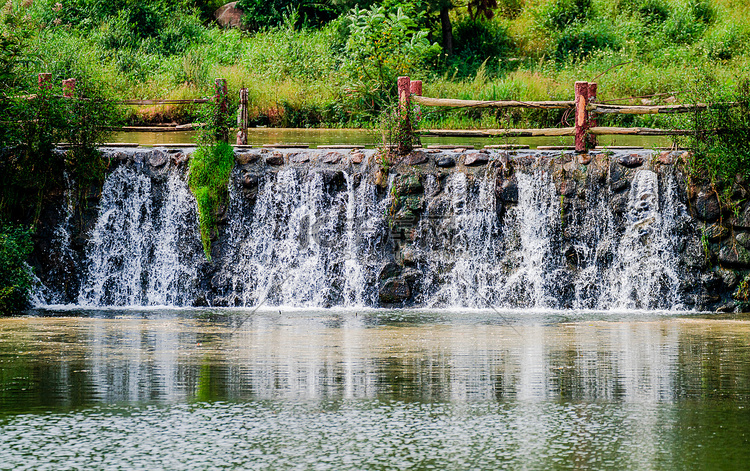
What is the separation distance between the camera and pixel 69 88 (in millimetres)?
15562

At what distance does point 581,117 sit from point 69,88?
25.9 feet

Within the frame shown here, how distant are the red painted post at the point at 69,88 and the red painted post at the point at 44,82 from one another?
339mm

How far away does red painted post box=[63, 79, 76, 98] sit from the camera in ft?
50.8

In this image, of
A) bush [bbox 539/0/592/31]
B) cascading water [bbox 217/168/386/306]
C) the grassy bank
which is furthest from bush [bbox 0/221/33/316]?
bush [bbox 539/0/592/31]

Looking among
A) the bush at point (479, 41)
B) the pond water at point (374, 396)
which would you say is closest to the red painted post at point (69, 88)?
the pond water at point (374, 396)

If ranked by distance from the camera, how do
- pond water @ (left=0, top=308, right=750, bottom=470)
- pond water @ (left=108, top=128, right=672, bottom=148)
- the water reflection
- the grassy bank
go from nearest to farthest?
pond water @ (left=0, top=308, right=750, bottom=470), the water reflection, pond water @ (left=108, top=128, right=672, bottom=148), the grassy bank

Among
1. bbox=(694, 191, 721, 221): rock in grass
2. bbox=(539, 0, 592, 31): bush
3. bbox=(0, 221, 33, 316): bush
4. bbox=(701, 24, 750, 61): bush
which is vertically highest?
bbox=(539, 0, 592, 31): bush

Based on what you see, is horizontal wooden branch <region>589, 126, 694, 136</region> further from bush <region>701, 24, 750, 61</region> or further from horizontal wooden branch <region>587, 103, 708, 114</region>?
bush <region>701, 24, 750, 61</region>

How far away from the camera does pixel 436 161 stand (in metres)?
15.0

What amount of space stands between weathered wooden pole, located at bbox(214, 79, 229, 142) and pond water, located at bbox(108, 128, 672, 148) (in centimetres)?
488

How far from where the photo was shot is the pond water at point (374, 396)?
19.5 ft

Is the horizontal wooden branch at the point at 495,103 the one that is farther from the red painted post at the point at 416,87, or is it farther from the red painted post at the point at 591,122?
the red painted post at the point at 591,122

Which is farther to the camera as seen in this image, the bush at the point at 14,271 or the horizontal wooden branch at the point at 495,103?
the horizontal wooden branch at the point at 495,103

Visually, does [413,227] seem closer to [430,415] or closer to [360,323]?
[360,323]
